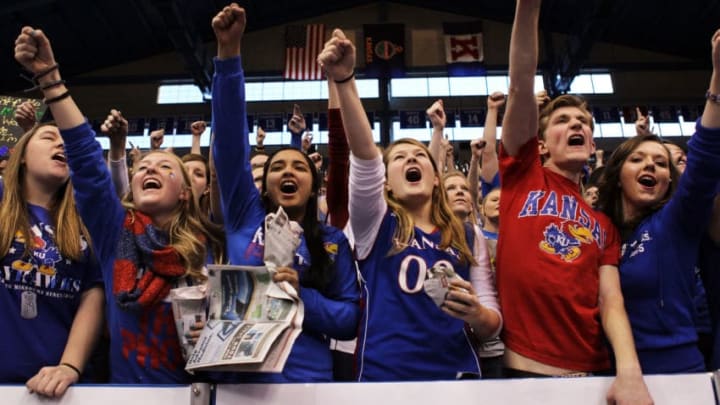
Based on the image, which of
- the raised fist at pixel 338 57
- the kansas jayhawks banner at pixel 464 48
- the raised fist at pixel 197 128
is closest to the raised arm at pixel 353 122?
the raised fist at pixel 338 57

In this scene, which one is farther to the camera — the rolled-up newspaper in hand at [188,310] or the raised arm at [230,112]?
the raised arm at [230,112]

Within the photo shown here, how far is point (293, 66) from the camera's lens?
440 inches

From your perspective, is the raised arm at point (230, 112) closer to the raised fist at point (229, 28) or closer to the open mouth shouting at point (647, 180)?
the raised fist at point (229, 28)

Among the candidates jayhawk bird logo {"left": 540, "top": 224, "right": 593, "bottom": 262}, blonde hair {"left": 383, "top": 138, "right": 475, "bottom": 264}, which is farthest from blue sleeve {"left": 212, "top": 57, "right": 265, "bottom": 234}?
jayhawk bird logo {"left": 540, "top": 224, "right": 593, "bottom": 262}

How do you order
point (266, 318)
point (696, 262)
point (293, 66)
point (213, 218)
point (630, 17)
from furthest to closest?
point (630, 17), point (293, 66), point (213, 218), point (696, 262), point (266, 318)

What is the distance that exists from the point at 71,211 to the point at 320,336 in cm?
98

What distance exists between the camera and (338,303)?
1862mm

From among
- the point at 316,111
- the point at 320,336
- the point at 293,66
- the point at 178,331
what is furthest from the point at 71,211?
the point at 316,111

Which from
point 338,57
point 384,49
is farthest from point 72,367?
point 384,49

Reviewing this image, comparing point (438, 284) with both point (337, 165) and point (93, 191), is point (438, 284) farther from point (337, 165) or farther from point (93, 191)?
point (93, 191)

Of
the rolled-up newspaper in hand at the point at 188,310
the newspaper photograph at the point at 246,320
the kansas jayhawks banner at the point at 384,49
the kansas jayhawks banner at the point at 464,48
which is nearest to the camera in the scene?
the newspaper photograph at the point at 246,320

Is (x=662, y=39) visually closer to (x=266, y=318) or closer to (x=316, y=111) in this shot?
(x=316, y=111)

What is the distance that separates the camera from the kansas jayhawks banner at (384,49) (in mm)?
12258

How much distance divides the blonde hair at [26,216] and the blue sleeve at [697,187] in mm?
1895
